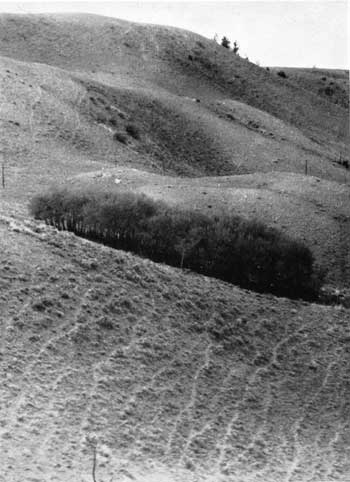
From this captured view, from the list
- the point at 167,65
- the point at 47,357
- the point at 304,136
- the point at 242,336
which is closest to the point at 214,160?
the point at 304,136

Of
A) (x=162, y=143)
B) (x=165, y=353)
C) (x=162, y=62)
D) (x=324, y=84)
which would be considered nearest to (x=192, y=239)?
(x=165, y=353)

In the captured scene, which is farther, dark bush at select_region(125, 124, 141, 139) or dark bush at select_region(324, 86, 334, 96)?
dark bush at select_region(324, 86, 334, 96)

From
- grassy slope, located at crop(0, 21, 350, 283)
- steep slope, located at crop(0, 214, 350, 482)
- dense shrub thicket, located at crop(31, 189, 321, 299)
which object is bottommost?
steep slope, located at crop(0, 214, 350, 482)

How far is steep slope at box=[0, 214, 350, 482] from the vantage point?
41.1 ft

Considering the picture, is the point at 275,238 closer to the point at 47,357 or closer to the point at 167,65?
the point at 47,357

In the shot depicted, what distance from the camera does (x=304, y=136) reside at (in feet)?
221

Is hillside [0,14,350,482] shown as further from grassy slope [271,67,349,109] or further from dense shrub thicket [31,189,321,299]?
grassy slope [271,67,349,109]

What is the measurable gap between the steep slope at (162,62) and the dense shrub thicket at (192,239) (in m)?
41.7

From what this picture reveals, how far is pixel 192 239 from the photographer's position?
2150 centimetres

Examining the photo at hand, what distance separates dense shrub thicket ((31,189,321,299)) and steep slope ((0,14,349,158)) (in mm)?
41696

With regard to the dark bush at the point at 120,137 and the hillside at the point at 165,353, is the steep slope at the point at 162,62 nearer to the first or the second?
the dark bush at the point at 120,137

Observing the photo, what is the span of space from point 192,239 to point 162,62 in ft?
177

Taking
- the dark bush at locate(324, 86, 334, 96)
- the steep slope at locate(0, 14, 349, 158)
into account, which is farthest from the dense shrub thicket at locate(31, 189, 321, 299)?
the dark bush at locate(324, 86, 334, 96)

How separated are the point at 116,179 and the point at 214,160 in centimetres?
2468
